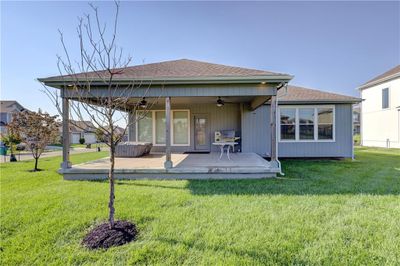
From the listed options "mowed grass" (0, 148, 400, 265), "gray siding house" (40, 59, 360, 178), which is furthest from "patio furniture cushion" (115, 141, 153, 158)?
"mowed grass" (0, 148, 400, 265)

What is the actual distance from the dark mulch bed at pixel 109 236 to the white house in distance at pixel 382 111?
19.6 m

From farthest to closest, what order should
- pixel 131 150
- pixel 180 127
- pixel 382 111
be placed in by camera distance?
1. pixel 382 111
2. pixel 180 127
3. pixel 131 150

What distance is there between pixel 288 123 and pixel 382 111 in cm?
1352

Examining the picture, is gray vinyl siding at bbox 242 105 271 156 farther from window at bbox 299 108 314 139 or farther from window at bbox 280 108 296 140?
window at bbox 299 108 314 139

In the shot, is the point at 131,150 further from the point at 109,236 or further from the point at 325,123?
the point at 325,123

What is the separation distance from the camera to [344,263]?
2.30 meters

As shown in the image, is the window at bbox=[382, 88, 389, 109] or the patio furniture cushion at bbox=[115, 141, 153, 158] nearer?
the patio furniture cushion at bbox=[115, 141, 153, 158]

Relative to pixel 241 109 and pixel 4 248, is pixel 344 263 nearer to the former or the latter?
pixel 4 248

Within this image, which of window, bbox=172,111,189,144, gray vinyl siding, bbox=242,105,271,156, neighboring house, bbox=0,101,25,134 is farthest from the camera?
neighboring house, bbox=0,101,25,134

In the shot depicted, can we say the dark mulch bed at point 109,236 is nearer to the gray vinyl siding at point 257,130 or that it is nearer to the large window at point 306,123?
the gray vinyl siding at point 257,130

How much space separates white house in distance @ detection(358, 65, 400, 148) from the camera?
1628 cm

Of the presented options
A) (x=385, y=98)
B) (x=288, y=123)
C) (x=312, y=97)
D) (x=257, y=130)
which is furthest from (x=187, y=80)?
(x=385, y=98)

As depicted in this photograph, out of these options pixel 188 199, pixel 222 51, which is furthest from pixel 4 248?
pixel 222 51

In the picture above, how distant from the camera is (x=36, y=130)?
894 cm
